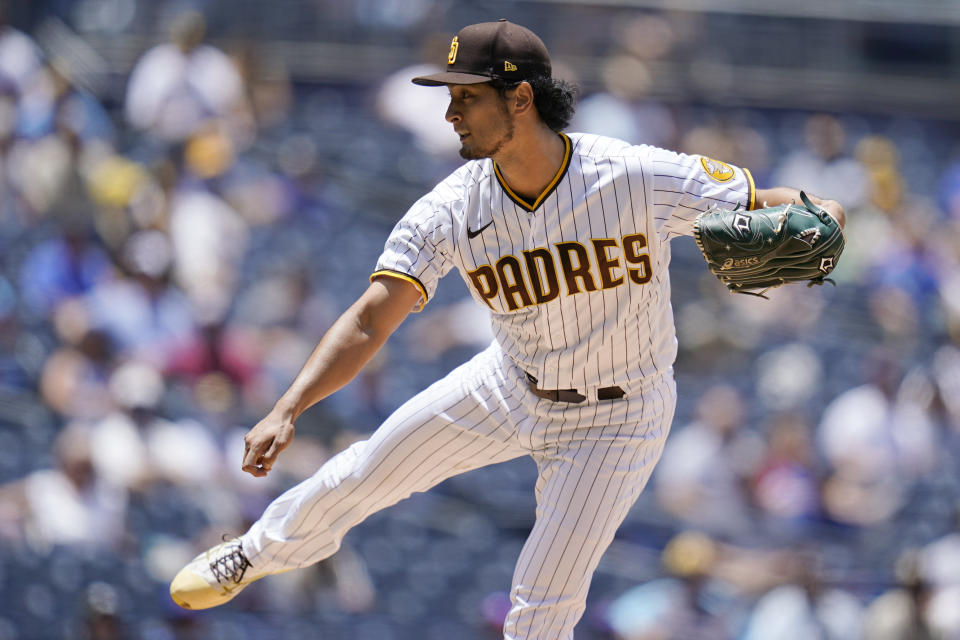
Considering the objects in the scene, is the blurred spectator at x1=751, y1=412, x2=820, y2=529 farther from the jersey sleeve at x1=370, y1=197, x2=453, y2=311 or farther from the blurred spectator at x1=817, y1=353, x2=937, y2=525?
the jersey sleeve at x1=370, y1=197, x2=453, y2=311

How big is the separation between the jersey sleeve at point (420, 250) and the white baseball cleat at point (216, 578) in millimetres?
957

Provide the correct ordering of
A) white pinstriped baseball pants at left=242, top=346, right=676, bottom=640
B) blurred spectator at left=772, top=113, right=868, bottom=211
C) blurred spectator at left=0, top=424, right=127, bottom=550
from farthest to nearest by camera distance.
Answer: blurred spectator at left=772, top=113, right=868, bottom=211
blurred spectator at left=0, top=424, right=127, bottom=550
white pinstriped baseball pants at left=242, top=346, right=676, bottom=640

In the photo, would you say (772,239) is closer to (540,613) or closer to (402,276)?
(402,276)

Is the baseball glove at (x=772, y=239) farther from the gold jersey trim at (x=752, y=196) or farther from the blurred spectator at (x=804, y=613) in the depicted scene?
the blurred spectator at (x=804, y=613)

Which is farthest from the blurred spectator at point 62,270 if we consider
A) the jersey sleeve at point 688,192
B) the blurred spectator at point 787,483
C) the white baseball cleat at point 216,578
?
the jersey sleeve at point 688,192

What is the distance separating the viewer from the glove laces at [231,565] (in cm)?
363

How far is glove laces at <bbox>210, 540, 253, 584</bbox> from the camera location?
3629 mm

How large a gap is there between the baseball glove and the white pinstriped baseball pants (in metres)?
0.56

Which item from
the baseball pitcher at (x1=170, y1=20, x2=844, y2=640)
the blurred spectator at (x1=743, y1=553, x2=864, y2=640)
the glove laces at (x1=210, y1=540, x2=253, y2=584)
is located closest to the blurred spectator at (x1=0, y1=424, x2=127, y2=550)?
the glove laces at (x1=210, y1=540, x2=253, y2=584)

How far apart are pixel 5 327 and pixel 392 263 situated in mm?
4083

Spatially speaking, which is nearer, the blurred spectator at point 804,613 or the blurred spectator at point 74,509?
the blurred spectator at point 74,509

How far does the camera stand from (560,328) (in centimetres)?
331

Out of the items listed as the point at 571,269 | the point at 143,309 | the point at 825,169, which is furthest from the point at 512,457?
the point at 825,169

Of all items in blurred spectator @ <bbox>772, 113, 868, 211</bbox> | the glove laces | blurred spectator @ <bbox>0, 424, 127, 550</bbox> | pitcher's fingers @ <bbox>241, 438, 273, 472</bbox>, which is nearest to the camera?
pitcher's fingers @ <bbox>241, 438, 273, 472</bbox>
